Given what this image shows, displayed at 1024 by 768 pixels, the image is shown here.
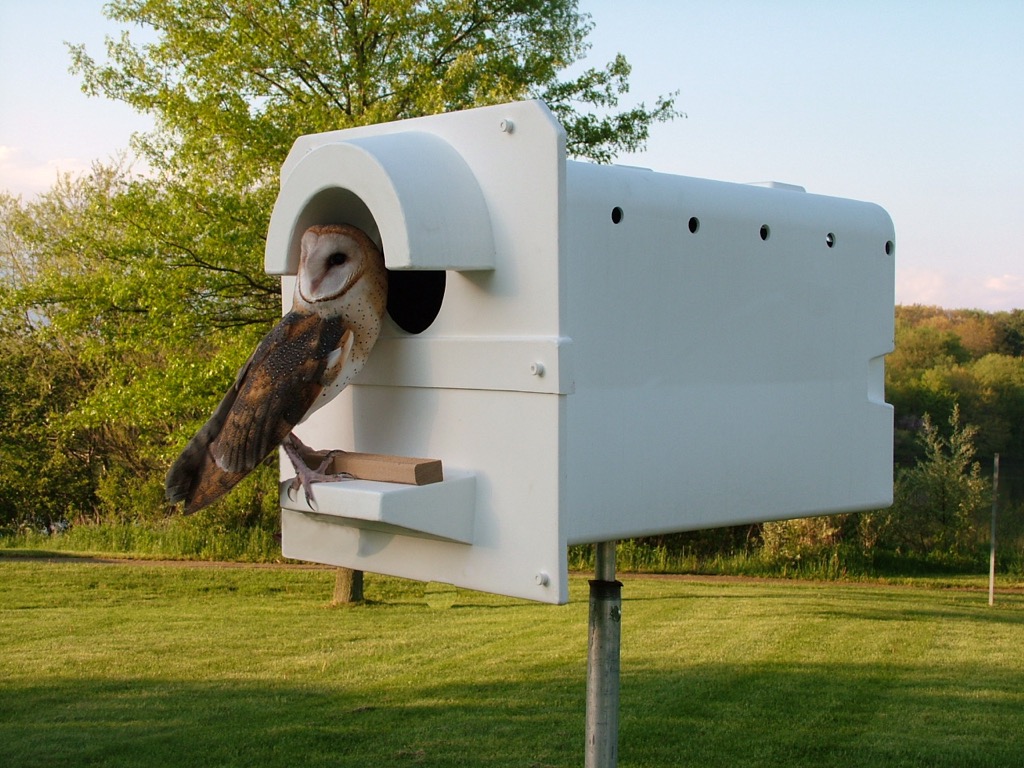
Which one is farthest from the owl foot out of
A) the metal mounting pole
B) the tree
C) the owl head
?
the tree

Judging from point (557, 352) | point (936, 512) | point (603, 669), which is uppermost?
point (557, 352)

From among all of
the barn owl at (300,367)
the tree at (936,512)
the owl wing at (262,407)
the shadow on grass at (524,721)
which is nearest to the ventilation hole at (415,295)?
the barn owl at (300,367)

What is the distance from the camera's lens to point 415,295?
345 cm

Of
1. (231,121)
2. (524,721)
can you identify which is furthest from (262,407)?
(231,121)

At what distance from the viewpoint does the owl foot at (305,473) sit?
288 cm

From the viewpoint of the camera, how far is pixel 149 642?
8.10 meters

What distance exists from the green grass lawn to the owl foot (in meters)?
3.09

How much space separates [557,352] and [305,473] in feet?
2.50

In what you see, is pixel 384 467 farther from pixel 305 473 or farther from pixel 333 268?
pixel 333 268

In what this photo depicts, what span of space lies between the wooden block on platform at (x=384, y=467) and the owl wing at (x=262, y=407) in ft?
0.57

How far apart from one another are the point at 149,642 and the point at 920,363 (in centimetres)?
1276

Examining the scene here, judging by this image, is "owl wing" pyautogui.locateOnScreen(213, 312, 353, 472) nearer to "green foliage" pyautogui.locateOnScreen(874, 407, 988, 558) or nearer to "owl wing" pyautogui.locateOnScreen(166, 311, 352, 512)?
"owl wing" pyautogui.locateOnScreen(166, 311, 352, 512)

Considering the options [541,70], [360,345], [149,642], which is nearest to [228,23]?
[541,70]

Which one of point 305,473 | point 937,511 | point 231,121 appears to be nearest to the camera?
point 305,473
